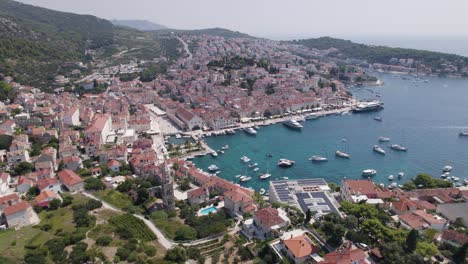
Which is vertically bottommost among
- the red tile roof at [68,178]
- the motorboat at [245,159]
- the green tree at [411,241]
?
the motorboat at [245,159]

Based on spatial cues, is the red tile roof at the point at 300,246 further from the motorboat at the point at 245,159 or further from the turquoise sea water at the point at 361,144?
the motorboat at the point at 245,159

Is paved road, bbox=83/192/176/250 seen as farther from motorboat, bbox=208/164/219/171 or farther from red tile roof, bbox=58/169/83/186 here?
motorboat, bbox=208/164/219/171

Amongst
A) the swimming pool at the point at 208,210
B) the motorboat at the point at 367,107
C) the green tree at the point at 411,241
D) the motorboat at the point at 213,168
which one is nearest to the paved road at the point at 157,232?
the swimming pool at the point at 208,210

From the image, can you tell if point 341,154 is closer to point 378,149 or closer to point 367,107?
point 378,149

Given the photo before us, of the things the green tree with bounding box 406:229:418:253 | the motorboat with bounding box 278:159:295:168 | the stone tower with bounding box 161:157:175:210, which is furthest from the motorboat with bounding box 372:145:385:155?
the stone tower with bounding box 161:157:175:210

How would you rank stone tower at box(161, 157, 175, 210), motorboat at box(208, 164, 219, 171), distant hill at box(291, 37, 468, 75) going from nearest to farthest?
stone tower at box(161, 157, 175, 210)
motorboat at box(208, 164, 219, 171)
distant hill at box(291, 37, 468, 75)

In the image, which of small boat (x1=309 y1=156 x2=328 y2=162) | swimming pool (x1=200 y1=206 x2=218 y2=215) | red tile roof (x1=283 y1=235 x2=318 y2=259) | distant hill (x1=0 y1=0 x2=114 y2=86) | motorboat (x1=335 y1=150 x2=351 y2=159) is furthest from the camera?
distant hill (x1=0 y1=0 x2=114 y2=86)

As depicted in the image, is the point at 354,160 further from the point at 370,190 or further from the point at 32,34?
the point at 32,34

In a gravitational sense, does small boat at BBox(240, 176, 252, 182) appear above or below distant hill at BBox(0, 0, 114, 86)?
below
